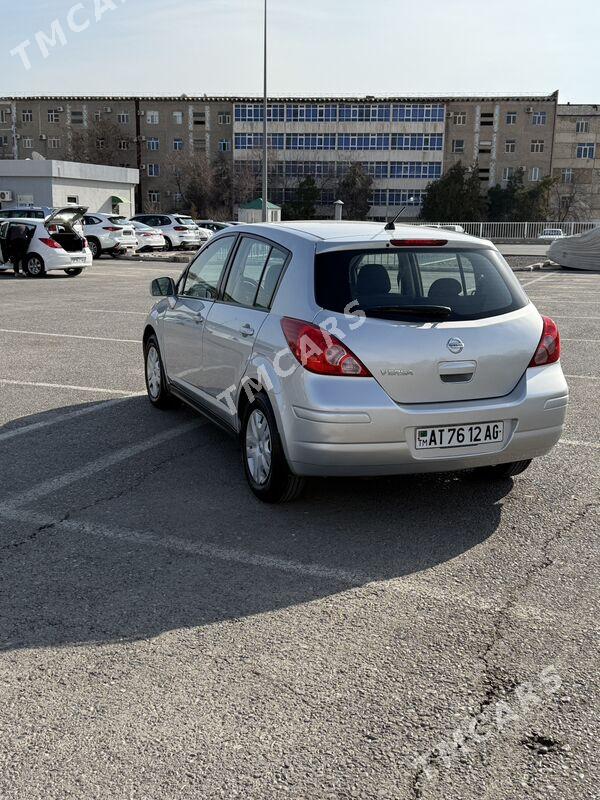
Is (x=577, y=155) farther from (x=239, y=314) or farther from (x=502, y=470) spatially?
(x=239, y=314)

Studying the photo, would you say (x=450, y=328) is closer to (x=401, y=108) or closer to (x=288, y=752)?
(x=288, y=752)

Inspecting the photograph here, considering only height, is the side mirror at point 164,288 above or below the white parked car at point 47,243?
above

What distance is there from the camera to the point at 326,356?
462cm

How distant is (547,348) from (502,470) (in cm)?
95

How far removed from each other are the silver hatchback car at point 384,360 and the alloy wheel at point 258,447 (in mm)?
12

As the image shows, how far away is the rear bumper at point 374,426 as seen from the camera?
4.60 meters

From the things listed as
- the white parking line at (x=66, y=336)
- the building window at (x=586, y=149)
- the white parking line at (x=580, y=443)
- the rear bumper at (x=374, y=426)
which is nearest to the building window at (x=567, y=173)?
the building window at (x=586, y=149)

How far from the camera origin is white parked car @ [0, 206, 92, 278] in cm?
2275

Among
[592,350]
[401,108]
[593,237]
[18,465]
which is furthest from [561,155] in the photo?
[18,465]

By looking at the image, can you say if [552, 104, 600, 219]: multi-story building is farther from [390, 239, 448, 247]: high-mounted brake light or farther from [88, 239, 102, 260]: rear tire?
[390, 239, 448, 247]: high-mounted brake light

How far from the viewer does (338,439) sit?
4.59m

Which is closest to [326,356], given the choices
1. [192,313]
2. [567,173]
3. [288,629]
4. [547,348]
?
[547,348]

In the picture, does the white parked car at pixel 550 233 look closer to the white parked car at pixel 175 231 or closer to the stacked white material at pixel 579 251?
the stacked white material at pixel 579 251

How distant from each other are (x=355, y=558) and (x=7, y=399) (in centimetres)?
473
